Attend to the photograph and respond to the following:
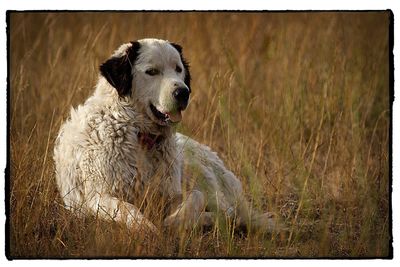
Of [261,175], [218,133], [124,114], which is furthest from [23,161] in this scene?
[218,133]

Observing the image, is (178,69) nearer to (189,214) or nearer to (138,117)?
(138,117)

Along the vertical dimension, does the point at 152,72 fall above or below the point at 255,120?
above

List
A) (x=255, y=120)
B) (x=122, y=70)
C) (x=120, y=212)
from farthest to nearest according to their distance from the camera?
(x=255, y=120) → (x=122, y=70) → (x=120, y=212)

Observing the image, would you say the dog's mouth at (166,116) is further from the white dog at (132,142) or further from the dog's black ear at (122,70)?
the dog's black ear at (122,70)

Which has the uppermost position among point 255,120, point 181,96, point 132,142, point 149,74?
point 149,74

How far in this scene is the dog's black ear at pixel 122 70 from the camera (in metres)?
5.81

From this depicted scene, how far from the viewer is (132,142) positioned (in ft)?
19.2

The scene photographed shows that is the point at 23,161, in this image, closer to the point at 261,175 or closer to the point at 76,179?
the point at 76,179

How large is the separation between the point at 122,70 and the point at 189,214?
108cm

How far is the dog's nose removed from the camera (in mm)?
5551

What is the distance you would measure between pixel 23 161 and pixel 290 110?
8.09ft

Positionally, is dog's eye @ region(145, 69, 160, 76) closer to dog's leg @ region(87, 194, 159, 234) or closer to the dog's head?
the dog's head

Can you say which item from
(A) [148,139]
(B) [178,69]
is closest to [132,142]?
(A) [148,139]

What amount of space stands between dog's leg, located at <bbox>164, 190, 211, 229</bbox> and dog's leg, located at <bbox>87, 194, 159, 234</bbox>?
18cm
